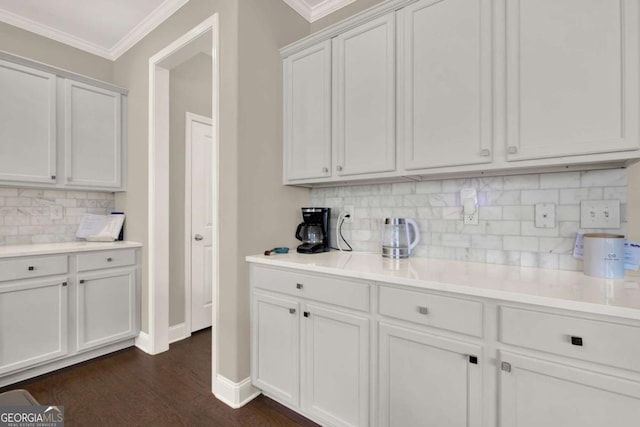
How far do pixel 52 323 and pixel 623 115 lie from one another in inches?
146

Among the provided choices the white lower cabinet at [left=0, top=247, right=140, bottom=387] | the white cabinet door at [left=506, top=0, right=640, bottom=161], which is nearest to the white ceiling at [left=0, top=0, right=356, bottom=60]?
the white cabinet door at [left=506, top=0, right=640, bottom=161]

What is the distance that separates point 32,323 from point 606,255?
141 inches

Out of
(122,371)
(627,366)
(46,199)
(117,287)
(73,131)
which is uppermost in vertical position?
(73,131)

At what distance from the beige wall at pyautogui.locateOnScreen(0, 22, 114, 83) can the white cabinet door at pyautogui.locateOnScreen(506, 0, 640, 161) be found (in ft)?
12.1

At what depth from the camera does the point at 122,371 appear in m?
2.41

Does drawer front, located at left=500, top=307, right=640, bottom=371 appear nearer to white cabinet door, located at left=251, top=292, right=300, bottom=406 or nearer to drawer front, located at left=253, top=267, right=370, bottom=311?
drawer front, located at left=253, top=267, right=370, bottom=311

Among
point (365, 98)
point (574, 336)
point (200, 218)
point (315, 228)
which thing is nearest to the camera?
point (574, 336)

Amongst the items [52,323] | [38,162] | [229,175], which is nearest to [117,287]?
[52,323]

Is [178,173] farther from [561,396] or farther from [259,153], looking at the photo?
[561,396]

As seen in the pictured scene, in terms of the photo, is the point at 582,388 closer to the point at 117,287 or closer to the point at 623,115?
the point at 623,115

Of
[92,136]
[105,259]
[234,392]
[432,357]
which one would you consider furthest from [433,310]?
[92,136]

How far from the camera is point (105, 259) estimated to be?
2658mm

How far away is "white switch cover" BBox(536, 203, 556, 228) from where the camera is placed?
1.57 meters

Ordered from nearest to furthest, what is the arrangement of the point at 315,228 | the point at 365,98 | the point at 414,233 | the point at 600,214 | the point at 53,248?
1. the point at 600,214
2. the point at 365,98
3. the point at 414,233
4. the point at 315,228
5. the point at 53,248
